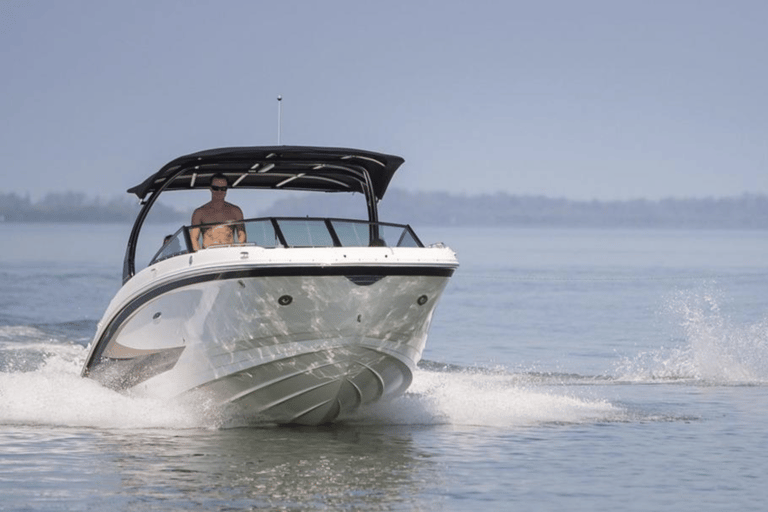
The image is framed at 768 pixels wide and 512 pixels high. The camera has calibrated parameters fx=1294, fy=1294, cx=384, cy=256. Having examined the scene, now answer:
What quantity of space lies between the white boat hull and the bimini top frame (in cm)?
108

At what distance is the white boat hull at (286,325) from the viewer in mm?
10461

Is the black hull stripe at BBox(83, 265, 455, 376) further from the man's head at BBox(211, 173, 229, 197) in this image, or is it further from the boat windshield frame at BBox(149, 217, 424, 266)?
the man's head at BBox(211, 173, 229, 197)

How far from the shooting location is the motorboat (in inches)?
413

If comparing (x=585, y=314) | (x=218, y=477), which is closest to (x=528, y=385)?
(x=218, y=477)

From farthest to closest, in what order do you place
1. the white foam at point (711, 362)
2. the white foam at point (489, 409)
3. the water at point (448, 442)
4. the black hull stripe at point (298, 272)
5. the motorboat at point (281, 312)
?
the white foam at point (711, 362) → the white foam at point (489, 409) → the motorboat at point (281, 312) → the black hull stripe at point (298, 272) → the water at point (448, 442)

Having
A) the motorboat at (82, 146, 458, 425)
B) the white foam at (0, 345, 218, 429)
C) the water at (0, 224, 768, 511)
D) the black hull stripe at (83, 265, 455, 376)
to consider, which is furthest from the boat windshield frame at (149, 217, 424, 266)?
the water at (0, 224, 768, 511)

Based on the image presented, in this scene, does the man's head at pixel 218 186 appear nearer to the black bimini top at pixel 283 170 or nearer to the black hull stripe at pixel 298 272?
→ the black bimini top at pixel 283 170

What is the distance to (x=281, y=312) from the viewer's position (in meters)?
10.6

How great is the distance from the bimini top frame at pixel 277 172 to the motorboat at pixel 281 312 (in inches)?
1.2

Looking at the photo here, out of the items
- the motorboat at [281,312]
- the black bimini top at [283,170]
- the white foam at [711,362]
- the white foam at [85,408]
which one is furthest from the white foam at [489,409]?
the white foam at [711,362]

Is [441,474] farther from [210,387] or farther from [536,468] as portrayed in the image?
[210,387]

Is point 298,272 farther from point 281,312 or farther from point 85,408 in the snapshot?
point 85,408

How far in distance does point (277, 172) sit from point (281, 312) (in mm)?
2823

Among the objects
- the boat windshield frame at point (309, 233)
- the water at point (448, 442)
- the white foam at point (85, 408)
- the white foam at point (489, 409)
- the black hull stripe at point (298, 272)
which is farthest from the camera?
the white foam at point (489, 409)
